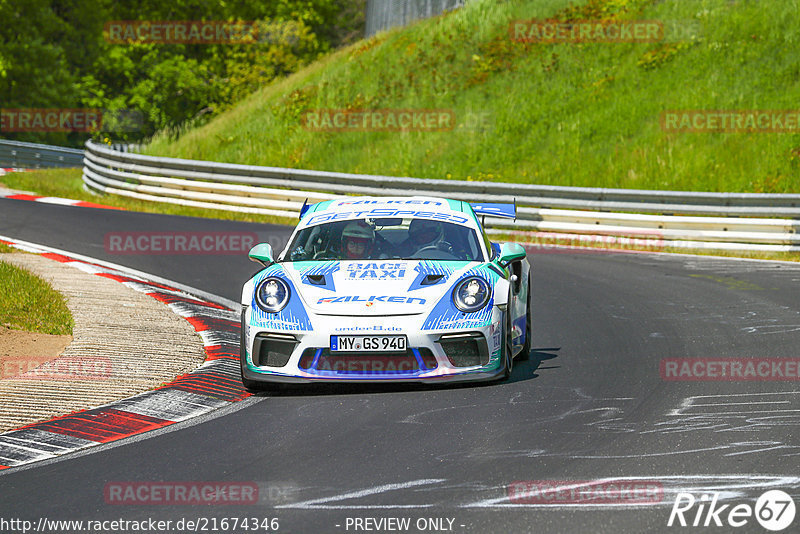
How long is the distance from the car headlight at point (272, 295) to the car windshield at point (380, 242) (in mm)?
651

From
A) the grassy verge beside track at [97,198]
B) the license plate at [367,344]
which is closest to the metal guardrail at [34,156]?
the grassy verge beside track at [97,198]

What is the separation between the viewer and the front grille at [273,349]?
807cm

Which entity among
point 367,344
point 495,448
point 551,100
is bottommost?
point 495,448

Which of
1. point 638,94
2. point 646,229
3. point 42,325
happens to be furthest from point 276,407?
point 638,94

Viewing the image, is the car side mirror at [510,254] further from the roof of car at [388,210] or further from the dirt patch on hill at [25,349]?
the dirt patch on hill at [25,349]

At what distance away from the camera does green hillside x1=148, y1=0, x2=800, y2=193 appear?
24.0 m

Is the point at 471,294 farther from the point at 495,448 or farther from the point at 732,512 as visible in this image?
the point at 732,512

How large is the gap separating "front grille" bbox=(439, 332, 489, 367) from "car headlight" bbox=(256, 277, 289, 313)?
3.81 feet

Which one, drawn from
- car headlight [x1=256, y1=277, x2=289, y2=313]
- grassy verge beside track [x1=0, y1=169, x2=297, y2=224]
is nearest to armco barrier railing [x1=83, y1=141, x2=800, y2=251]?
grassy verge beside track [x1=0, y1=169, x2=297, y2=224]

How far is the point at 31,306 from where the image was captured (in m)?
11.1

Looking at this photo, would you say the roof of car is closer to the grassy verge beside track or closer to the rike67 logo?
the rike67 logo

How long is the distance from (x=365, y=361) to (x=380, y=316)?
32cm

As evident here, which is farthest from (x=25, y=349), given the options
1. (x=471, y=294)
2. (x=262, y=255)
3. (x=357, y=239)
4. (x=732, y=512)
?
(x=732, y=512)

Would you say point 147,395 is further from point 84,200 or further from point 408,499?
point 84,200
